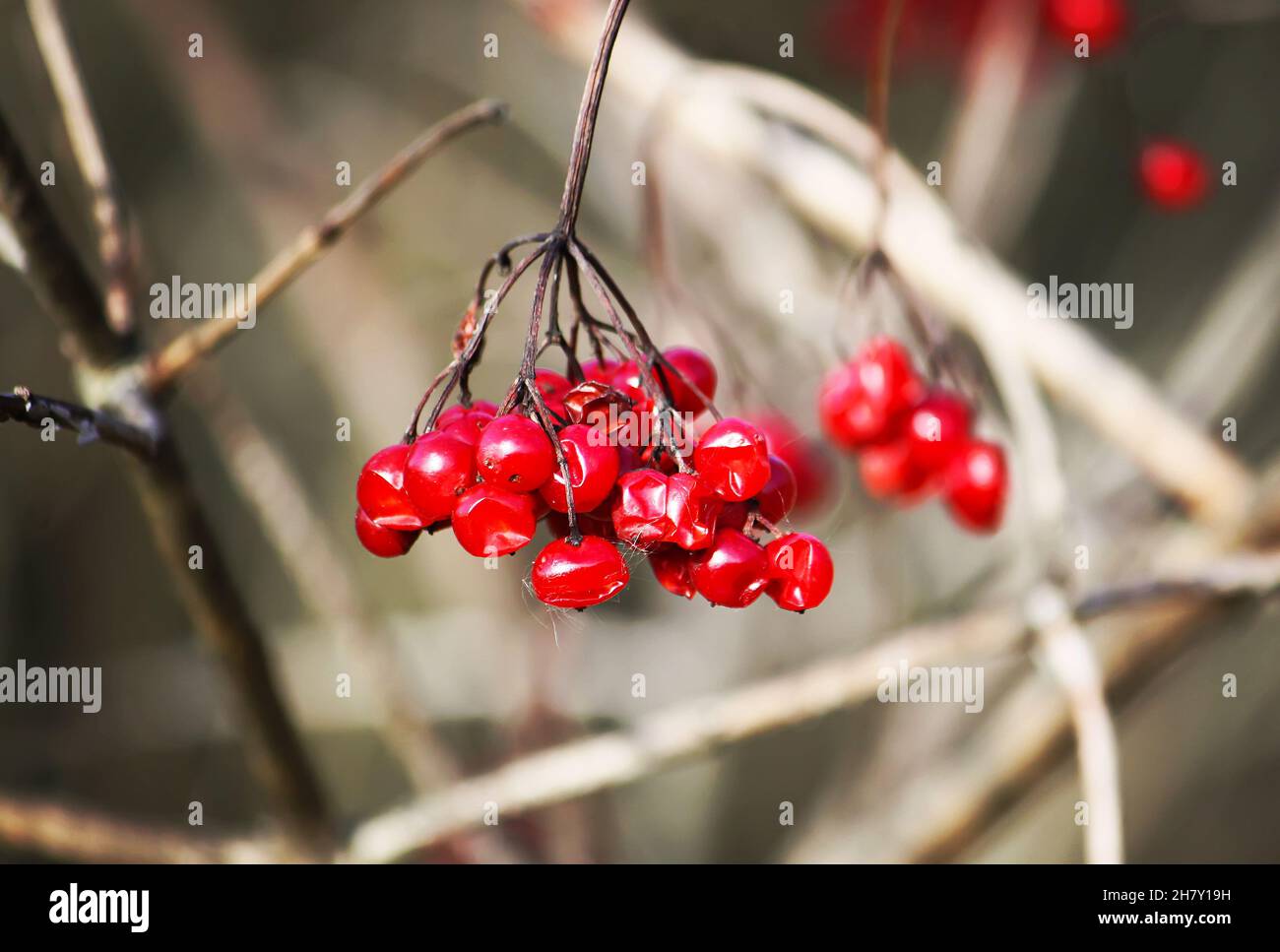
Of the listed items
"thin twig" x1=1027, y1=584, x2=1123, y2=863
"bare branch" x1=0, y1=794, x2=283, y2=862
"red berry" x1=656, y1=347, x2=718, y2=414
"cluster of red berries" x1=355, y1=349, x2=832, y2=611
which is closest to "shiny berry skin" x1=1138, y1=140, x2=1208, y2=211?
"thin twig" x1=1027, y1=584, x2=1123, y2=863

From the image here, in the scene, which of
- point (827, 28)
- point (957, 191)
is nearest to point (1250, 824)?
point (957, 191)

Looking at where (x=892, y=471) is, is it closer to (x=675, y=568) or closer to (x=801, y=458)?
(x=801, y=458)

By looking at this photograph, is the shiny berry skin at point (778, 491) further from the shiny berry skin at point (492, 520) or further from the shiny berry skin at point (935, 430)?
the shiny berry skin at point (935, 430)

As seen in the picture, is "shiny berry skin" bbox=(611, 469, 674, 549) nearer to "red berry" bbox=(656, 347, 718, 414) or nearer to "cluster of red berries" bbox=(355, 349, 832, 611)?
"cluster of red berries" bbox=(355, 349, 832, 611)

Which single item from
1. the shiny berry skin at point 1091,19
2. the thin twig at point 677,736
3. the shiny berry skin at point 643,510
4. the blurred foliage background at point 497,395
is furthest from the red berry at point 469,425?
the shiny berry skin at point 1091,19

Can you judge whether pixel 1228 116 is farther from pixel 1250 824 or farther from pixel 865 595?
pixel 1250 824

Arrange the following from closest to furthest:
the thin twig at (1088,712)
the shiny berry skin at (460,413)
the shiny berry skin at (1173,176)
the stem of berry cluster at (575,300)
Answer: the stem of berry cluster at (575,300) < the shiny berry skin at (460,413) < the thin twig at (1088,712) < the shiny berry skin at (1173,176)

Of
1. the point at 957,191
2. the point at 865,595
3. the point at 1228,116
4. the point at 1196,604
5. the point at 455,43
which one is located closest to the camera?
the point at 1196,604
